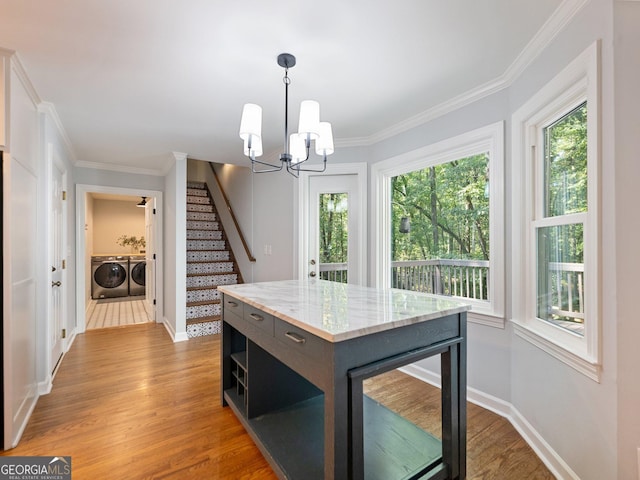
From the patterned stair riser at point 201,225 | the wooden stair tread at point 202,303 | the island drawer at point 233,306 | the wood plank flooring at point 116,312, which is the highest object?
the patterned stair riser at point 201,225

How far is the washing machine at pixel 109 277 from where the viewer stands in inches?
254

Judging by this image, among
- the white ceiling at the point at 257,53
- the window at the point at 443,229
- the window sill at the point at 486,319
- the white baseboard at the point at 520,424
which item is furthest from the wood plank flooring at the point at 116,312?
the window sill at the point at 486,319

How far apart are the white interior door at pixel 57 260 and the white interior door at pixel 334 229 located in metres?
2.51

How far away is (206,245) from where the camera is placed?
5363 mm

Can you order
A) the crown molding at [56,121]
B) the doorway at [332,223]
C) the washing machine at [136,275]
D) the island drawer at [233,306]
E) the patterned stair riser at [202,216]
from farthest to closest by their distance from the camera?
the washing machine at [136,275] < the patterned stair riser at [202,216] < the doorway at [332,223] < the crown molding at [56,121] < the island drawer at [233,306]

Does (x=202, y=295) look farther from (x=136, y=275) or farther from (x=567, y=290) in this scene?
(x=567, y=290)

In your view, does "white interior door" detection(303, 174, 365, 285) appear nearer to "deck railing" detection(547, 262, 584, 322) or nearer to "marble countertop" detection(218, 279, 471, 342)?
"marble countertop" detection(218, 279, 471, 342)

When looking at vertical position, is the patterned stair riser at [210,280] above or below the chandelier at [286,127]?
below

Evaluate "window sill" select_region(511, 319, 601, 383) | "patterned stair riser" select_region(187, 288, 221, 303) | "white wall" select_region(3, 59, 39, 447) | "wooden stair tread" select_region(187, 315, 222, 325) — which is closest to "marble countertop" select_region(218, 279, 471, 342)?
"window sill" select_region(511, 319, 601, 383)

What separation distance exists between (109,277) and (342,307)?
6833mm

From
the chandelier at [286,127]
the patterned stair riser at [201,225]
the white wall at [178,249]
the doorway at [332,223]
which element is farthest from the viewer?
the patterned stair riser at [201,225]

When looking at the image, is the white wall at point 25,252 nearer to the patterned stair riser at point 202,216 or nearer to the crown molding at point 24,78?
the crown molding at point 24,78

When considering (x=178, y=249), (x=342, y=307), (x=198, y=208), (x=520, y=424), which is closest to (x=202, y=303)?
(x=178, y=249)

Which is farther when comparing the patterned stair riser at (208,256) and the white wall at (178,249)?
the patterned stair riser at (208,256)
